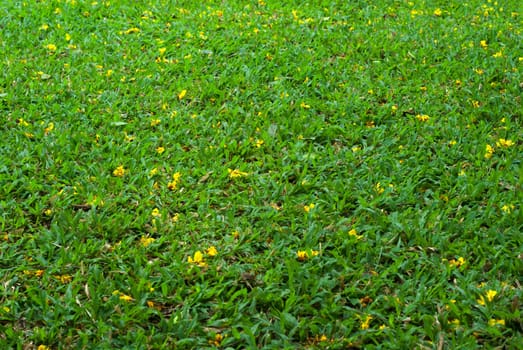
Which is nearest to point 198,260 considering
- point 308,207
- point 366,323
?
point 308,207

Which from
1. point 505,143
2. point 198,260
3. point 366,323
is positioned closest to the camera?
point 366,323

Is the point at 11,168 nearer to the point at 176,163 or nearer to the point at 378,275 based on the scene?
the point at 176,163

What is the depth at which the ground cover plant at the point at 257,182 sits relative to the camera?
2.64m

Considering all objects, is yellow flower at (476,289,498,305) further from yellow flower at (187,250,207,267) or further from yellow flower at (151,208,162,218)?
yellow flower at (151,208,162,218)

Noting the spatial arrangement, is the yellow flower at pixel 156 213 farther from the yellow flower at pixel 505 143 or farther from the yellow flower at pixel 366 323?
the yellow flower at pixel 505 143

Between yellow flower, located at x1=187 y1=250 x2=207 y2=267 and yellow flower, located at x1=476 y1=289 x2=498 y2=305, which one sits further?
yellow flower, located at x1=187 y1=250 x2=207 y2=267

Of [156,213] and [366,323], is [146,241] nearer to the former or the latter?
[156,213]

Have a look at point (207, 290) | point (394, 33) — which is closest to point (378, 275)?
point (207, 290)

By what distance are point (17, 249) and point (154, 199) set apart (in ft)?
2.42

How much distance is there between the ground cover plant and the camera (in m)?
2.64

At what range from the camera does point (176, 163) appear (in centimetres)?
368

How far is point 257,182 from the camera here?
354 cm

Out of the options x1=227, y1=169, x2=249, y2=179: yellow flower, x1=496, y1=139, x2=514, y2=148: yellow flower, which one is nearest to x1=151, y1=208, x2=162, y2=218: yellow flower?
x1=227, y1=169, x2=249, y2=179: yellow flower

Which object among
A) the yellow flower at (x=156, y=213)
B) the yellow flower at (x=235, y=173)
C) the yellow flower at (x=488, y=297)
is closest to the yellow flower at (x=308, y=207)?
the yellow flower at (x=235, y=173)
